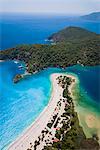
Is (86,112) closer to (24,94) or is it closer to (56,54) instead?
(24,94)

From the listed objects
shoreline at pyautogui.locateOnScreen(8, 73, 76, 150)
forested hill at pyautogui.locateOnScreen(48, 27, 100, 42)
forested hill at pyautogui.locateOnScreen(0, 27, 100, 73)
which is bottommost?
shoreline at pyautogui.locateOnScreen(8, 73, 76, 150)

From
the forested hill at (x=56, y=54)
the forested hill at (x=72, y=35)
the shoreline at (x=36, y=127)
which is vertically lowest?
the shoreline at (x=36, y=127)

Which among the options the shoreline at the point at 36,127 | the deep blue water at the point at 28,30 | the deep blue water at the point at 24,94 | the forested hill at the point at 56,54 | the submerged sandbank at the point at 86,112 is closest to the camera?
the shoreline at the point at 36,127

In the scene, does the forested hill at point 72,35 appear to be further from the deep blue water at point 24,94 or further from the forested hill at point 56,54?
the deep blue water at point 24,94

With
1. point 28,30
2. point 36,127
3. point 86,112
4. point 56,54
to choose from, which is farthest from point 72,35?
point 36,127

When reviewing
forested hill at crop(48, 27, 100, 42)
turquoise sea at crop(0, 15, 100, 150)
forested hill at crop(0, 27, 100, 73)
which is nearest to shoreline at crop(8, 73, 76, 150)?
turquoise sea at crop(0, 15, 100, 150)

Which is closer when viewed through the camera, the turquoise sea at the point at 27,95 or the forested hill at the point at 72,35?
the turquoise sea at the point at 27,95

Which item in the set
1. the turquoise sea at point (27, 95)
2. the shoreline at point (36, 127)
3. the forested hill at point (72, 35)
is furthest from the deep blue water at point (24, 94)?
the forested hill at point (72, 35)

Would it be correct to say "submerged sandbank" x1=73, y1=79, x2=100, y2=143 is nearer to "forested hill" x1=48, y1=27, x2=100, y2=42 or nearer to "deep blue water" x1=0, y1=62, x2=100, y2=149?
"deep blue water" x1=0, y1=62, x2=100, y2=149

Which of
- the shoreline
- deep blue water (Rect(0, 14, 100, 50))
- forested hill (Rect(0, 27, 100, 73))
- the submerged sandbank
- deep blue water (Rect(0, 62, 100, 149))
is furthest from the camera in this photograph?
deep blue water (Rect(0, 14, 100, 50))
